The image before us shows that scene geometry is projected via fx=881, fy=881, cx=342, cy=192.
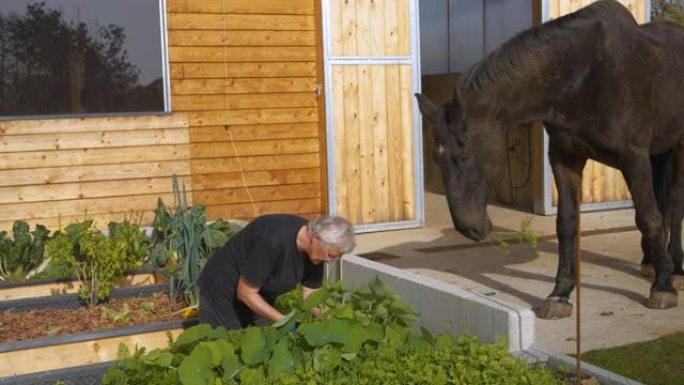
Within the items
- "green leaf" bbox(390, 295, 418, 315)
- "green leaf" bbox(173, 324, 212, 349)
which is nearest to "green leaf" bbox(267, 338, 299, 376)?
"green leaf" bbox(173, 324, 212, 349)

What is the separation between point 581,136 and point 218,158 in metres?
4.45

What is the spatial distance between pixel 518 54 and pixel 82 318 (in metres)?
3.08

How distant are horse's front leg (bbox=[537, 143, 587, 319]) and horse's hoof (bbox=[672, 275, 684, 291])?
2.98ft

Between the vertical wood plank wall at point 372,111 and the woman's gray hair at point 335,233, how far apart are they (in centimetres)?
513

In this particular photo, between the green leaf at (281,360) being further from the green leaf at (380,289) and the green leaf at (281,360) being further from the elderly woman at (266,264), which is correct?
the green leaf at (380,289)

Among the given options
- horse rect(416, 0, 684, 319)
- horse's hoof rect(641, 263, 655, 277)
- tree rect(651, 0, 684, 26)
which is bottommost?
horse's hoof rect(641, 263, 655, 277)

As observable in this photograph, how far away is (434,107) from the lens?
4.93 meters

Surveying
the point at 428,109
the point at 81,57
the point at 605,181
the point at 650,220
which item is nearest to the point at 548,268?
the point at 650,220

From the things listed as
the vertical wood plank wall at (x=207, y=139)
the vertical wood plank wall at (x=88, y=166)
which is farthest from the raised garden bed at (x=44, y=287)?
the vertical wood plank wall at (x=207, y=139)

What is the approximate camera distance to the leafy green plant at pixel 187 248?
5.61m

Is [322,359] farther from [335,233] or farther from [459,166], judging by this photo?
[459,166]

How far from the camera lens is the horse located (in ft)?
15.9

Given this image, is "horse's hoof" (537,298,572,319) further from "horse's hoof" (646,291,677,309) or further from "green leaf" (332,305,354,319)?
"green leaf" (332,305,354,319)

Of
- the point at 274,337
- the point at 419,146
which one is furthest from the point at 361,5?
the point at 274,337
